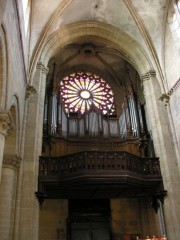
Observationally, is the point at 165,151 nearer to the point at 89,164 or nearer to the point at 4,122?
the point at 89,164

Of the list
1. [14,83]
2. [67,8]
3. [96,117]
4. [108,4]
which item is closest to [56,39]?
[67,8]

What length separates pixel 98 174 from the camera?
10180 mm

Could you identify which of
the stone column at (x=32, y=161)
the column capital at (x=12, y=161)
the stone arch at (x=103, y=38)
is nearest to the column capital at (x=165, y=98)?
the stone arch at (x=103, y=38)

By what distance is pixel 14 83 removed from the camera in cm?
840

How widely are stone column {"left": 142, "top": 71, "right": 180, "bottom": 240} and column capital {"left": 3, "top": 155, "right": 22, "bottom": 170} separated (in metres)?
5.75

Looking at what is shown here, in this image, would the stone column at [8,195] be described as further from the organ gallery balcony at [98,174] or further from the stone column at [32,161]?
the organ gallery balcony at [98,174]

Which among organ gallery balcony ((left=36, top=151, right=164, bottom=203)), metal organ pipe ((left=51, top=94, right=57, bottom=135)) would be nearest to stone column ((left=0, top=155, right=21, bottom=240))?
organ gallery balcony ((left=36, top=151, right=164, bottom=203))

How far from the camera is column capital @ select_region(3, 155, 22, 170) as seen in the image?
9109 mm

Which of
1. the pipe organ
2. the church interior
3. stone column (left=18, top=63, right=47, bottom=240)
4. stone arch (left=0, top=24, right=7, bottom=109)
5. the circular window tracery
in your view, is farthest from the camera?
the circular window tracery

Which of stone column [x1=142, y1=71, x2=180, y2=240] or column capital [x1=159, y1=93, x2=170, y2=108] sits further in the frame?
column capital [x1=159, y1=93, x2=170, y2=108]

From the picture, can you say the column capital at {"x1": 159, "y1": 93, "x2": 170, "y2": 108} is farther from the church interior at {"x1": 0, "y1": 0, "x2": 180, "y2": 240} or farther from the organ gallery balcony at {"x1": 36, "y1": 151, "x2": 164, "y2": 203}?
the organ gallery balcony at {"x1": 36, "y1": 151, "x2": 164, "y2": 203}

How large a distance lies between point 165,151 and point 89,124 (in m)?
4.93

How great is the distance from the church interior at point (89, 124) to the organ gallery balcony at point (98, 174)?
0.13ft

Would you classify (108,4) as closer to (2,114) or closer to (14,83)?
(14,83)
